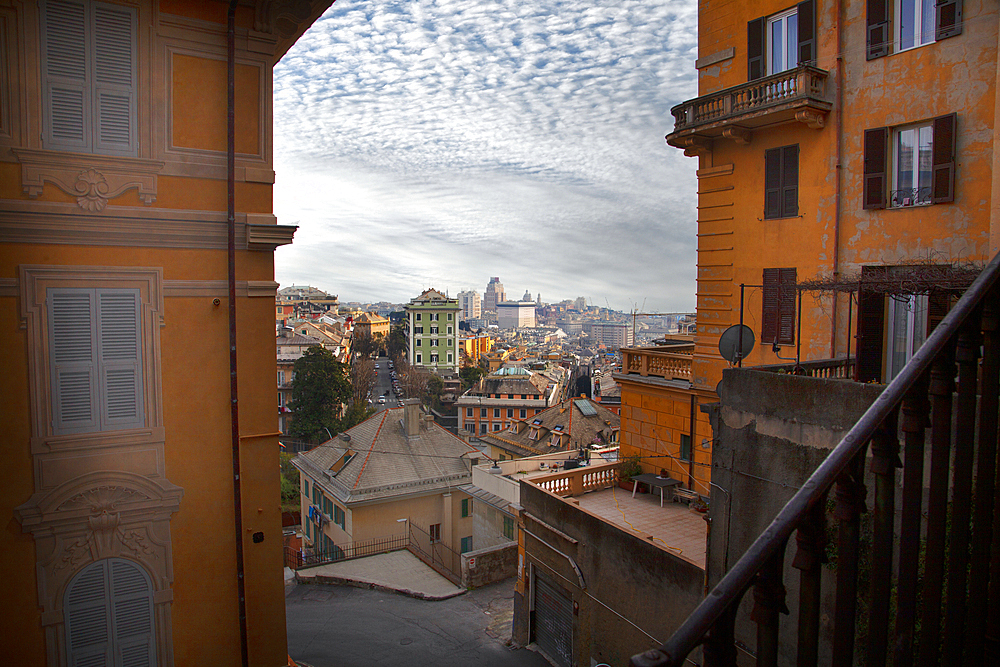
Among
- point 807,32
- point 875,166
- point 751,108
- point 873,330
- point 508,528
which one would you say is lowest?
point 508,528

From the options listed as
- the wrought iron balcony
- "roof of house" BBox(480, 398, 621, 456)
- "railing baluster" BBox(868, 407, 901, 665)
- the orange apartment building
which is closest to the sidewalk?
the orange apartment building

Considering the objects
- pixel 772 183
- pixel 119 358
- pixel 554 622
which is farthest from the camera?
pixel 554 622

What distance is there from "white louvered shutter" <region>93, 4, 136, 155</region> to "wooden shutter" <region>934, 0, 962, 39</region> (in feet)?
33.3

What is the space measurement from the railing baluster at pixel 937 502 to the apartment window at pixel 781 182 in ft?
Answer: 30.6

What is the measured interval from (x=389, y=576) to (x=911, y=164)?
1606 centimetres

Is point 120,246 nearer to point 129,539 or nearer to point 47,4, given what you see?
point 47,4

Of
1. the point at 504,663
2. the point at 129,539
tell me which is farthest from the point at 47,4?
the point at 504,663

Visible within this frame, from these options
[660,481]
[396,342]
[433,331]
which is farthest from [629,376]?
[396,342]

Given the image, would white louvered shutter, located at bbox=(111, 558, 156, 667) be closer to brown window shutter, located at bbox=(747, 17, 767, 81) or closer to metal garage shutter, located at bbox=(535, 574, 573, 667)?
metal garage shutter, located at bbox=(535, 574, 573, 667)

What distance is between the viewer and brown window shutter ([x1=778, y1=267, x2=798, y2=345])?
10.5 m

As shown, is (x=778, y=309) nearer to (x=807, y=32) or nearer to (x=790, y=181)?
(x=790, y=181)

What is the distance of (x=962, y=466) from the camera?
221 centimetres

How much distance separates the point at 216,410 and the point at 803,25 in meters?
10.9

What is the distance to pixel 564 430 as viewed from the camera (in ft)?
106
